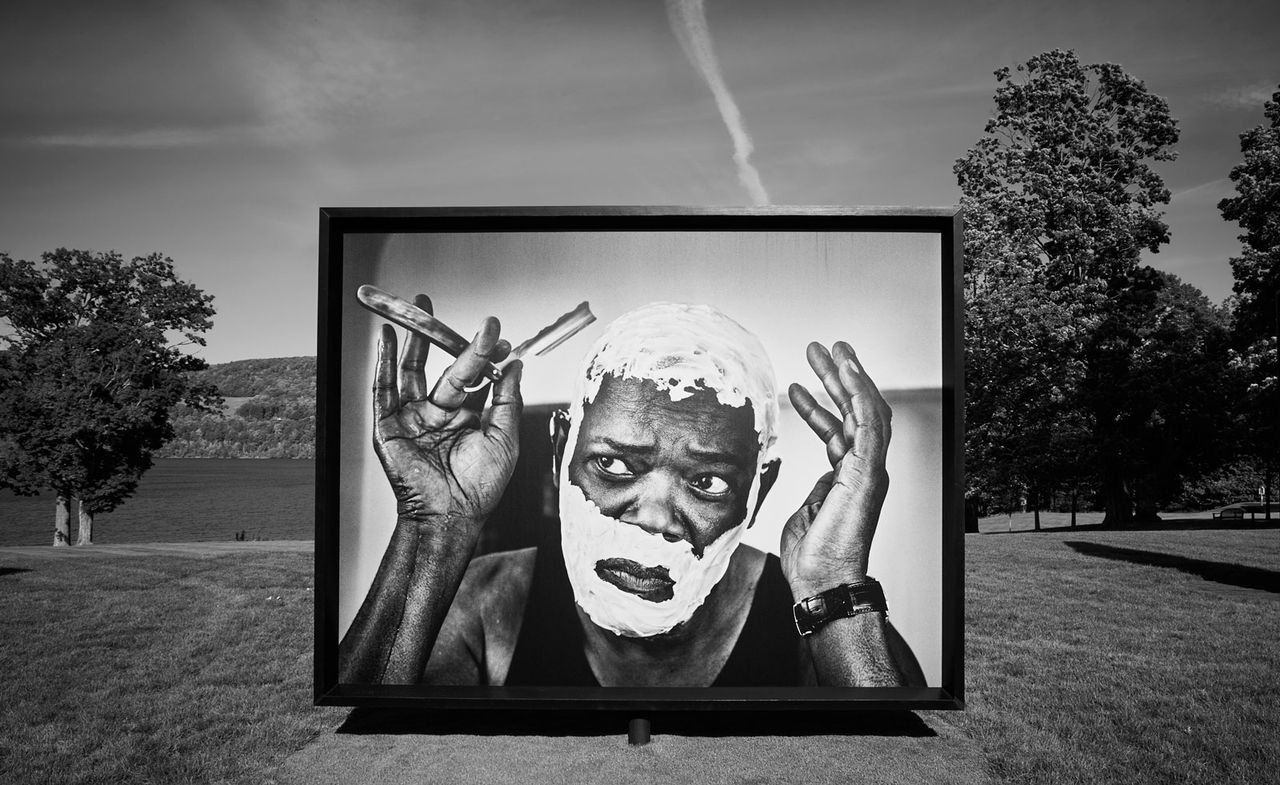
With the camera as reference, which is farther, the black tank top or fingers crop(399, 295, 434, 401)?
fingers crop(399, 295, 434, 401)

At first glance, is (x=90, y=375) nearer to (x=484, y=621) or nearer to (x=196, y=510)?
(x=484, y=621)

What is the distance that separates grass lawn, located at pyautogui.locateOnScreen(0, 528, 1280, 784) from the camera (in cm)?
489

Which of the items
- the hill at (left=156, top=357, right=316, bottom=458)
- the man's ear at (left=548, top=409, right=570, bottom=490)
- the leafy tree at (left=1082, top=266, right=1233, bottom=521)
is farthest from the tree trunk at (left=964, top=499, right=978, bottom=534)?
the hill at (left=156, top=357, right=316, bottom=458)

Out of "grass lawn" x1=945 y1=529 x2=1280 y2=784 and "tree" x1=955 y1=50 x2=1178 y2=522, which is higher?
"tree" x1=955 y1=50 x2=1178 y2=522

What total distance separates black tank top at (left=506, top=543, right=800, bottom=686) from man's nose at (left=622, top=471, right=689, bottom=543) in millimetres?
541

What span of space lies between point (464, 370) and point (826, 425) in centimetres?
232

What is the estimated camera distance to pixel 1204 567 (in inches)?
474

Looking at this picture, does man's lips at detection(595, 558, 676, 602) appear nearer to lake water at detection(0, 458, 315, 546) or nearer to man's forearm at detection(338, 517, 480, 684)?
man's forearm at detection(338, 517, 480, 684)

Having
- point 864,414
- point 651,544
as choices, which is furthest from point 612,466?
point 864,414

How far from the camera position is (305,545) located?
694 inches

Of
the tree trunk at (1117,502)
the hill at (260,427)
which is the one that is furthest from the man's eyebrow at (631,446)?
the hill at (260,427)

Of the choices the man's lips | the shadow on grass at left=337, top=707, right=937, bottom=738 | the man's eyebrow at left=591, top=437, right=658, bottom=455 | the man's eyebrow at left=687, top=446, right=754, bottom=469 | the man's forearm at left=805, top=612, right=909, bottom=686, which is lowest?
the shadow on grass at left=337, top=707, right=937, bottom=738

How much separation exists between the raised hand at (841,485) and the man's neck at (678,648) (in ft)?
1.46

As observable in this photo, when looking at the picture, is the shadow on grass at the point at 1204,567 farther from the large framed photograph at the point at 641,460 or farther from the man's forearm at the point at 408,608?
the man's forearm at the point at 408,608
